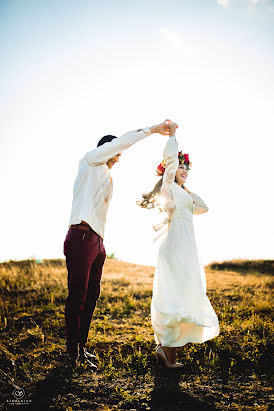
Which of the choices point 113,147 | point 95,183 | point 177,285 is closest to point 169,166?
point 113,147

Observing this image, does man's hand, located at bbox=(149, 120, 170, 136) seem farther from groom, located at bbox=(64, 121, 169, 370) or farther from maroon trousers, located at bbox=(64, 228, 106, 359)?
maroon trousers, located at bbox=(64, 228, 106, 359)

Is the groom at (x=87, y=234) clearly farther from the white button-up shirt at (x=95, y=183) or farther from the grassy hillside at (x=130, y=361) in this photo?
the grassy hillside at (x=130, y=361)

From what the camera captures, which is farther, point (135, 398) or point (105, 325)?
point (105, 325)

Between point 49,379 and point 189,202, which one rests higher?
point 189,202

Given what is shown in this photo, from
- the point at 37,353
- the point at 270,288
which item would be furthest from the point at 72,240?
the point at 270,288

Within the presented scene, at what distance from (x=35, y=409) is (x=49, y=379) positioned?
0.65 meters

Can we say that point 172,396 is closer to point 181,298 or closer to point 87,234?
point 181,298

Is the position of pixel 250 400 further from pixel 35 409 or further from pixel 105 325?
pixel 105 325

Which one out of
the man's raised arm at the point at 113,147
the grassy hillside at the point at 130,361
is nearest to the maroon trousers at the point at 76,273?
the grassy hillside at the point at 130,361

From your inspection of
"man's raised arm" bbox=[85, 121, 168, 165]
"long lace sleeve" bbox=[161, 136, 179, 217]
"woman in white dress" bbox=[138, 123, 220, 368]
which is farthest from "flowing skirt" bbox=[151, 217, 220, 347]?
"man's raised arm" bbox=[85, 121, 168, 165]

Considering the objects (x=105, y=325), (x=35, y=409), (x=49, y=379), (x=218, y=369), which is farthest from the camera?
(x=105, y=325)

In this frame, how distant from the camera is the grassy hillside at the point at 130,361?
9.53 feet

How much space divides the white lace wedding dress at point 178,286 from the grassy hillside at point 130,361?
445 mm

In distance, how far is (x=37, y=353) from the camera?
4.11 meters
